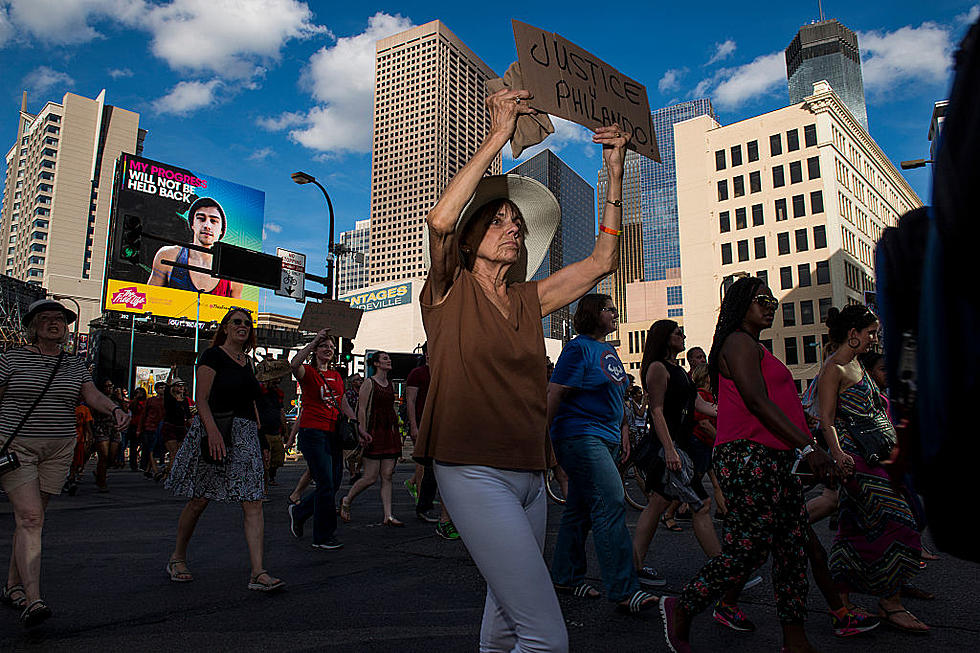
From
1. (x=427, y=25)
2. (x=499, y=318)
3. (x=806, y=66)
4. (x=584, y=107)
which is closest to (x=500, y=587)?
(x=499, y=318)

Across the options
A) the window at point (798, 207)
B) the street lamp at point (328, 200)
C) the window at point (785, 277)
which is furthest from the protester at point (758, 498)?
the window at point (798, 207)

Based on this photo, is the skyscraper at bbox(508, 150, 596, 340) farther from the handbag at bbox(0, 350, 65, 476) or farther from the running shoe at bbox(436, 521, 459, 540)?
the handbag at bbox(0, 350, 65, 476)

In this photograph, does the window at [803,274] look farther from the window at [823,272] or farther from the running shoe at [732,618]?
the running shoe at [732,618]

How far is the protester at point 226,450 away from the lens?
475cm

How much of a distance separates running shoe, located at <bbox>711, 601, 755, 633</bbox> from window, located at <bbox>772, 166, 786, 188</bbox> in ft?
215

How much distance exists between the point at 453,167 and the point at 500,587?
550 ft

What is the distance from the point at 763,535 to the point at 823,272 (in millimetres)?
62648

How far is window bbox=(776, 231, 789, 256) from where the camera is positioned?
61.7 m

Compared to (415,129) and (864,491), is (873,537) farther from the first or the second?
(415,129)

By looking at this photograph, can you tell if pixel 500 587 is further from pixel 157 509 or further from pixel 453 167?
pixel 453 167

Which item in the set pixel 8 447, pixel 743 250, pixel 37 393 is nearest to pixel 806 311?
pixel 743 250

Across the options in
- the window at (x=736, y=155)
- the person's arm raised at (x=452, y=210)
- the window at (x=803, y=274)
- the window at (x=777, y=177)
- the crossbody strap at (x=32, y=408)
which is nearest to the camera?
the person's arm raised at (x=452, y=210)

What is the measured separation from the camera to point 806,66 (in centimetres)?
13550

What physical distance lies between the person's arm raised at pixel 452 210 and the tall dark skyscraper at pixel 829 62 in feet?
479
